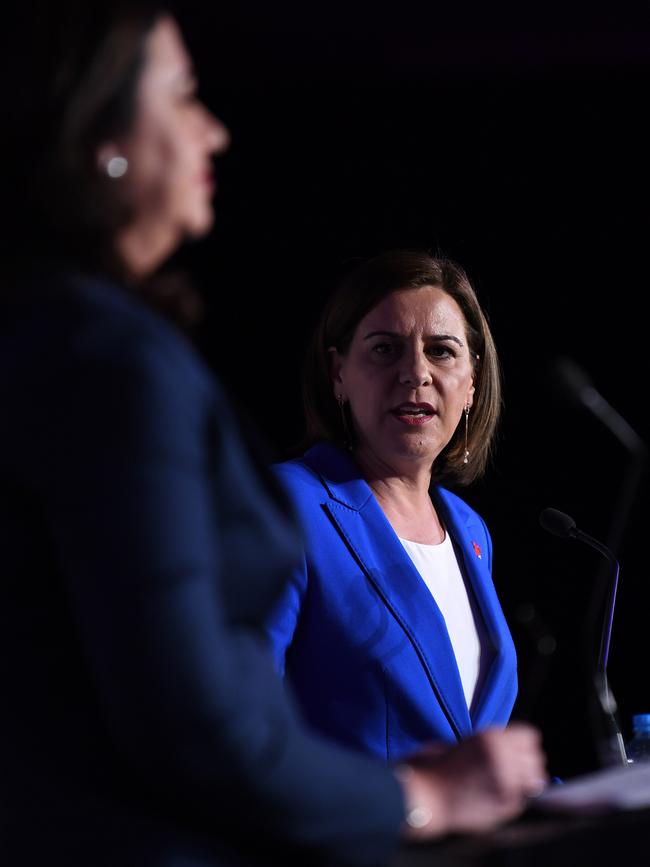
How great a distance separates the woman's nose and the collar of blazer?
21 centimetres

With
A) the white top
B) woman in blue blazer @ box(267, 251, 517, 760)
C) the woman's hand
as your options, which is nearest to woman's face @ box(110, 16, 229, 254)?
the woman's hand

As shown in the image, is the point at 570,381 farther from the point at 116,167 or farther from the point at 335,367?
the point at 335,367

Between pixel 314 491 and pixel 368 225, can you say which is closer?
pixel 314 491

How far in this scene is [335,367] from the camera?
2523mm

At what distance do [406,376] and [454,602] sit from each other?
0.50m

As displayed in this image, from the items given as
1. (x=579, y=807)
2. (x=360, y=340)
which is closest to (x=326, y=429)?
(x=360, y=340)

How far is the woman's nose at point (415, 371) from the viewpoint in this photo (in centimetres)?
237

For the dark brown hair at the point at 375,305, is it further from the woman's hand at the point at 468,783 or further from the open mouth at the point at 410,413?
the woman's hand at the point at 468,783

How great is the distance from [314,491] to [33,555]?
137 centimetres

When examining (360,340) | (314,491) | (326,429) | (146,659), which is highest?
(360,340)

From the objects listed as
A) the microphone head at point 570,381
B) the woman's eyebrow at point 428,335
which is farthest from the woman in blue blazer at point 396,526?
the microphone head at point 570,381

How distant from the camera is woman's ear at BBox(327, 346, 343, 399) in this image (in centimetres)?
250

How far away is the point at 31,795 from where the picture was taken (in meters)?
0.81

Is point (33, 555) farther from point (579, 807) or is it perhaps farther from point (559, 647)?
point (559, 647)
